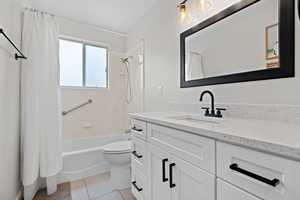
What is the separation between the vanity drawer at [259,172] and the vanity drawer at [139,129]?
2.40ft

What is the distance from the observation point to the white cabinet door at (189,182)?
27.1 inches

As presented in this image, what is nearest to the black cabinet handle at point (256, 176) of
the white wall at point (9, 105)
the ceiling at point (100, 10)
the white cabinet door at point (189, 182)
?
the white cabinet door at point (189, 182)

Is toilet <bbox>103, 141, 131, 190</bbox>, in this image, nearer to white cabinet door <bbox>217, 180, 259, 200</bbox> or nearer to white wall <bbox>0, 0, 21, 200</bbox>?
white wall <bbox>0, 0, 21, 200</bbox>

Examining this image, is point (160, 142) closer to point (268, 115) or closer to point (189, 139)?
point (189, 139)

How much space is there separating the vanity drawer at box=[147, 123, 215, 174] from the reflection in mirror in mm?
669

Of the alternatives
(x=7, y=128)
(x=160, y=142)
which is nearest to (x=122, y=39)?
(x=7, y=128)

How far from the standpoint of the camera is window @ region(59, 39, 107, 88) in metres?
2.66

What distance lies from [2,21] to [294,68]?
2.10 meters

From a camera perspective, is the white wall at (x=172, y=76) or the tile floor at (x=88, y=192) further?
the tile floor at (x=88, y=192)

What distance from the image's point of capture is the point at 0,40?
121 cm

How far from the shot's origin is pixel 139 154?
1.38m

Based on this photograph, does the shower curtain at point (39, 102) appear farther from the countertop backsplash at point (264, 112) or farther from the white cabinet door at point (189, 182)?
the countertop backsplash at point (264, 112)

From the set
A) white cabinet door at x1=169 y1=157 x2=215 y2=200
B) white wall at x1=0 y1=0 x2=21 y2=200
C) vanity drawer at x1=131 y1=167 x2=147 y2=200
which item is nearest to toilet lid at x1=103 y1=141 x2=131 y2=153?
vanity drawer at x1=131 y1=167 x2=147 y2=200

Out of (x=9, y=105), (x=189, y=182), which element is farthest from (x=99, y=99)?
(x=189, y=182)
